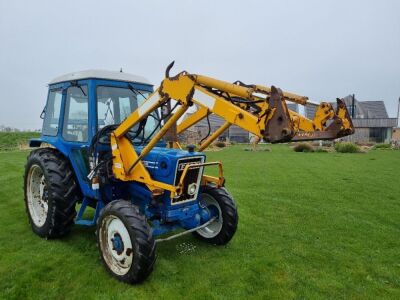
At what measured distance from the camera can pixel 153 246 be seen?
147 inches

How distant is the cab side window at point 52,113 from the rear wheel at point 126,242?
2.15 meters

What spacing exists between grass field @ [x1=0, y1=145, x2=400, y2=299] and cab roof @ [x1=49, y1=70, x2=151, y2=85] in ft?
8.22

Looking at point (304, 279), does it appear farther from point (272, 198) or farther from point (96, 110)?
point (272, 198)

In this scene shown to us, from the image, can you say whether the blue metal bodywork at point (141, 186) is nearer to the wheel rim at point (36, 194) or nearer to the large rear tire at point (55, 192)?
the large rear tire at point (55, 192)

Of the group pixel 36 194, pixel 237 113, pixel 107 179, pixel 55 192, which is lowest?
pixel 36 194

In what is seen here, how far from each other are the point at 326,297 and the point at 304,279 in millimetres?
406

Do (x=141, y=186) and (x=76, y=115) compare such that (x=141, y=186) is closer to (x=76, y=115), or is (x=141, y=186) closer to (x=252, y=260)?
(x=76, y=115)

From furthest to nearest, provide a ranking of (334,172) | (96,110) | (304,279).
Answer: (334,172)
(96,110)
(304,279)

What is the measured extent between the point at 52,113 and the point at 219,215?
130 inches

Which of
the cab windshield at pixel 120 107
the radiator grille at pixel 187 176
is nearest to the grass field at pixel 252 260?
the radiator grille at pixel 187 176

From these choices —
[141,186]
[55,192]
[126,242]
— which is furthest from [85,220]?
[126,242]

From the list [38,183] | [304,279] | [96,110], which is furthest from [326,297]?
[38,183]

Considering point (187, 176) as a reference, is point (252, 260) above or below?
below

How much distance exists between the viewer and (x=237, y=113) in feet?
11.0
